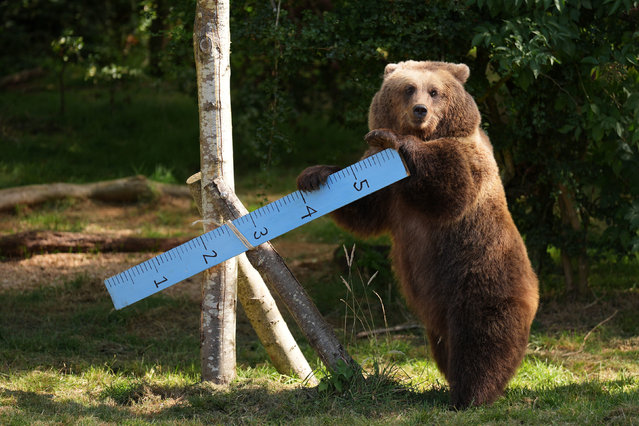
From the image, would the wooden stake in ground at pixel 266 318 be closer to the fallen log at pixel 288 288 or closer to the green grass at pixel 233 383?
the green grass at pixel 233 383

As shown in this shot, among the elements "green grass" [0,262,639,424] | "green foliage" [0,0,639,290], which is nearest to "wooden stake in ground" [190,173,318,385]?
"green grass" [0,262,639,424]

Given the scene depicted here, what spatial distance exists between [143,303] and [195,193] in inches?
99.1

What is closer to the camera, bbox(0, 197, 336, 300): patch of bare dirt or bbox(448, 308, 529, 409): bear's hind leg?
bbox(448, 308, 529, 409): bear's hind leg

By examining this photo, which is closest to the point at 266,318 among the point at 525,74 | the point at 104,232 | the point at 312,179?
the point at 312,179

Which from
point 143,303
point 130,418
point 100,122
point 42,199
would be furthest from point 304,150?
point 130,418

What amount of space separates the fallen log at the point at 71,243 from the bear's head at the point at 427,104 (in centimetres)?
413

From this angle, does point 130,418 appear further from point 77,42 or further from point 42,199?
Result: point 42,199

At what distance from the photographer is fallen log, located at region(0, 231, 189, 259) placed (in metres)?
7.55

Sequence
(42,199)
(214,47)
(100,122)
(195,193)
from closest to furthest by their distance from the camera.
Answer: (214,47) → (195,193) → (42,199) → (100,122)

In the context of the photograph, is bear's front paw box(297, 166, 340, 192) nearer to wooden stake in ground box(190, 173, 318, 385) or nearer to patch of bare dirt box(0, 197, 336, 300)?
wooden stake in ground box(190, 173, 318, 385)

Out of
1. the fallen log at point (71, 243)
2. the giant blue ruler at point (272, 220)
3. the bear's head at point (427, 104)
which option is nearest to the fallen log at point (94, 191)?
the fallen log at point (71, 243)

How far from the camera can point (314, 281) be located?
A: 745 cm

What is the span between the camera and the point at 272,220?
3.84 m

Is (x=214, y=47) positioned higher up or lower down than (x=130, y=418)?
higher up
